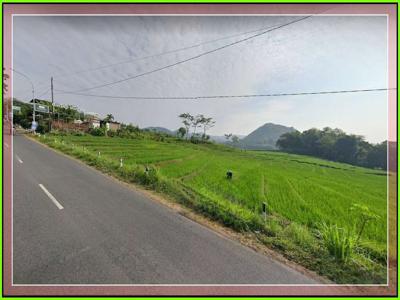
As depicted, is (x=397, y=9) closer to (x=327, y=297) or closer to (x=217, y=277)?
(x=327, y=297)

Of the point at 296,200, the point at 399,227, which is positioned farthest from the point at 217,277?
the point at 296,200

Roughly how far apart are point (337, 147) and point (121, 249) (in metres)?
105

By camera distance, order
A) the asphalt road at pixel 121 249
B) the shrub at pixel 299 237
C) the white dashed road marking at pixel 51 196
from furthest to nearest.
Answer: the white dashed road marking at pixel 51 196, the shrub at pixel 299 237, the asphalt road at pixel 121 249

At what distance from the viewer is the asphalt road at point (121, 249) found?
2.84 m

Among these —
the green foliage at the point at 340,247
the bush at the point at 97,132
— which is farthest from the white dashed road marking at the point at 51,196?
the bush at the point at 97,132

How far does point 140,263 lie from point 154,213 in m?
2.04

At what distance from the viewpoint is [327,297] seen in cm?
276

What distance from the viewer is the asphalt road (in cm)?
284

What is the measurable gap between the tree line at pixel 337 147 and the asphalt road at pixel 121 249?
79.5 m

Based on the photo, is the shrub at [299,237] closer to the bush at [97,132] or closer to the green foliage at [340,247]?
the green foliage at [340,247]

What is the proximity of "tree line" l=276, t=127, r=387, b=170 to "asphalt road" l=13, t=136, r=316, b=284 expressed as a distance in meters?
79.5

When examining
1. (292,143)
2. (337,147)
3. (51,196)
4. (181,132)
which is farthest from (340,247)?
(292,143)

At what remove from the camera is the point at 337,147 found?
8706 cm

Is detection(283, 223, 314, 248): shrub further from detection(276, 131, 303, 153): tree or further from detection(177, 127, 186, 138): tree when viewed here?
detection(276, 131, 303, 153): tree
